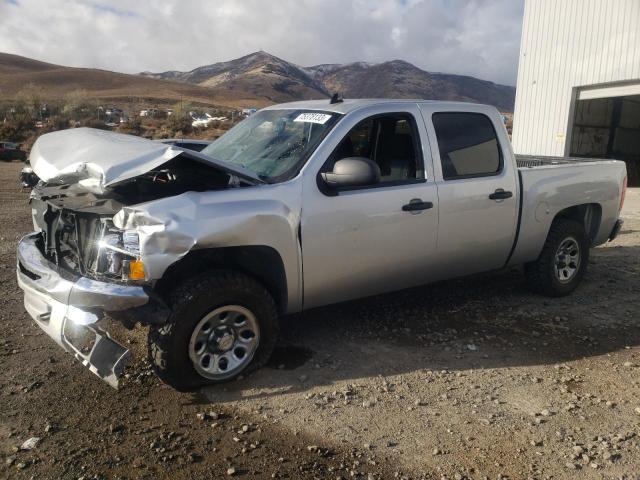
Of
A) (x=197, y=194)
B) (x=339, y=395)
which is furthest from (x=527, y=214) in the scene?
(x=197, y=194)

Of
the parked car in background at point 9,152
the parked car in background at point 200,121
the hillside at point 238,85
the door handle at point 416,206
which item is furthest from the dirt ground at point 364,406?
the hillside at point 238,85

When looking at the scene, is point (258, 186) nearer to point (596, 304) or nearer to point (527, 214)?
point (527, 214)

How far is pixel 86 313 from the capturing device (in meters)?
3.25

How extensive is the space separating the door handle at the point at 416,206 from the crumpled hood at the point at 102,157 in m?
1.25

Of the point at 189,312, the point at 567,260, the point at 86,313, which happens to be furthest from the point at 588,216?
the point at 86,313

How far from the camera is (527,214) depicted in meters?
5.21

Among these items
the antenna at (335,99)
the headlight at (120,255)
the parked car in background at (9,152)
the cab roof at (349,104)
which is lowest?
the parked car in background at (9,152)

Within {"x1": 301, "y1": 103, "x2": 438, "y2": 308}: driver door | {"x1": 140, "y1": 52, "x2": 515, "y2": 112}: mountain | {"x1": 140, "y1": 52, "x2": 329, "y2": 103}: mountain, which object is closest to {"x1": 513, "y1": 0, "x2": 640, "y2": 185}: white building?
{"x1": 301, "y1": 103, "x2": 438, "y2": 308}: driver door

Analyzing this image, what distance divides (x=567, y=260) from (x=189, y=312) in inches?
164

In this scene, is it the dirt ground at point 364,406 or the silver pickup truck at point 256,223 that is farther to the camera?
the silver pickup truck at point 256,223

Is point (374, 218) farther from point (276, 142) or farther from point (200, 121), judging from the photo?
point (200, 121)

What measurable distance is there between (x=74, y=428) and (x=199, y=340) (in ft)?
2.85

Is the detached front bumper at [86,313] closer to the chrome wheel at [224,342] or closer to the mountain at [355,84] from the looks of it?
the chrome wheel at [224,342]

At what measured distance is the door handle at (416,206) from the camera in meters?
4.29
